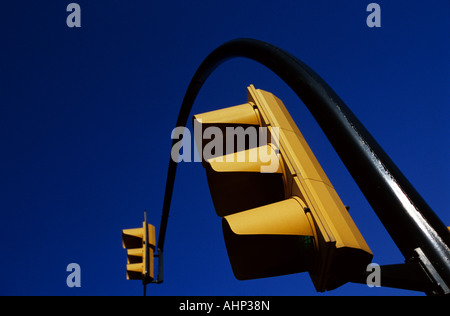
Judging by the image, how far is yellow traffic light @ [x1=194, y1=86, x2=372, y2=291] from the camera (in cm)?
167

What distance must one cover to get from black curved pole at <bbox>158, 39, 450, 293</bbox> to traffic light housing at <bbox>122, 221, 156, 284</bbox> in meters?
5.14

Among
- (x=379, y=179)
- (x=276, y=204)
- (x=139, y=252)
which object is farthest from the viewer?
(x=139, y=252)

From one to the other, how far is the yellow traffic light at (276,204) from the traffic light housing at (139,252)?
439 cm

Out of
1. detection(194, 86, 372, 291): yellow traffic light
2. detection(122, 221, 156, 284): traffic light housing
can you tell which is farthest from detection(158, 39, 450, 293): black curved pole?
detection(122, 221, 156, 284): traffic light housing

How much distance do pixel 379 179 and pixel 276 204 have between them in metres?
0.64

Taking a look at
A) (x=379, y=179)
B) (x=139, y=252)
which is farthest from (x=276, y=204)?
(x=139, y=252)

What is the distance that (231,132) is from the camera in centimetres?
259

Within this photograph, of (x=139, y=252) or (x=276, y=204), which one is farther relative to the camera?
(x=139, y=252)

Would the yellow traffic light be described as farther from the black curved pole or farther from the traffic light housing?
the traffic light housing

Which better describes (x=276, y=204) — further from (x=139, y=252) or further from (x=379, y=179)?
(x=139, y=252)

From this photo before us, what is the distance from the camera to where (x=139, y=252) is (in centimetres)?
650

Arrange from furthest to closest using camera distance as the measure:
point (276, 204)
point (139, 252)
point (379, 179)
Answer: point (139, 252), point (276, 204), point (379, 179)
